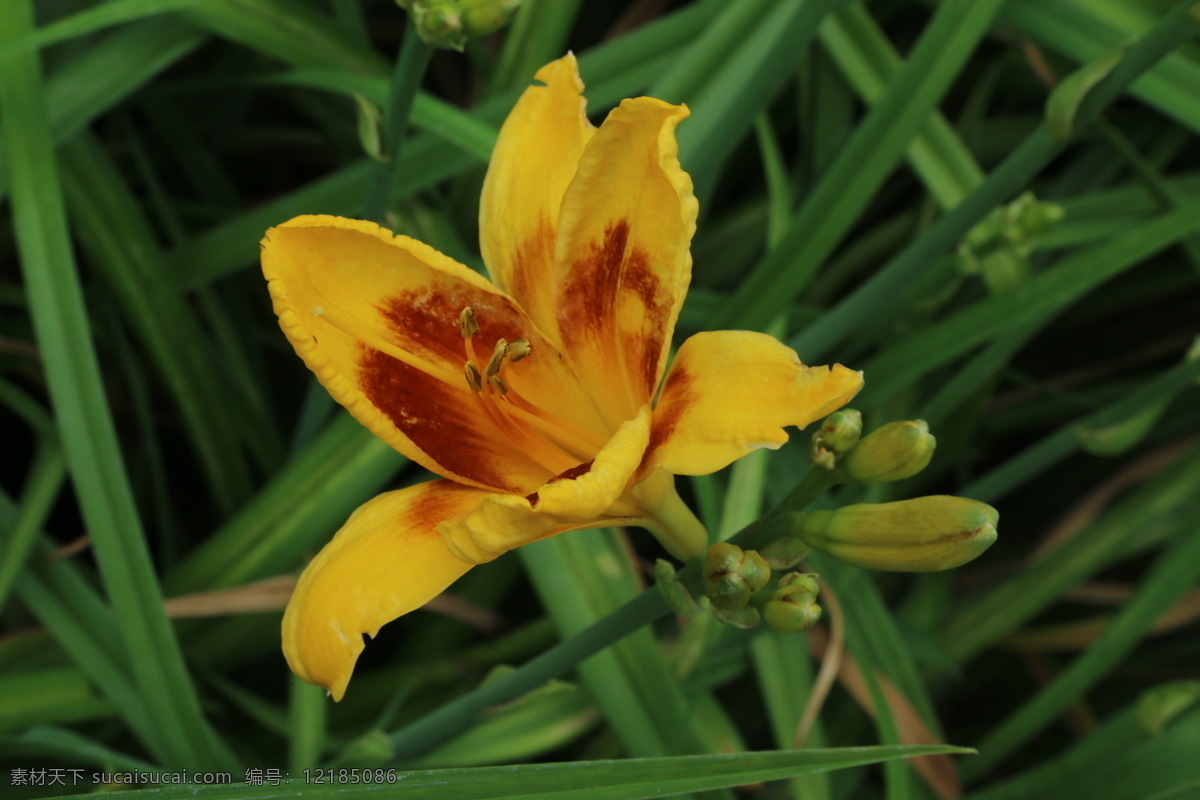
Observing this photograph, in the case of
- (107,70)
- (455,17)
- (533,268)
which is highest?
(107,70)

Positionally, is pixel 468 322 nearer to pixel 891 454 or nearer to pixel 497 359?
pixel 497 359

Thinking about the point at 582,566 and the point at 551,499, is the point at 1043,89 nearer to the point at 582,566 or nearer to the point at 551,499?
the point at 582,566

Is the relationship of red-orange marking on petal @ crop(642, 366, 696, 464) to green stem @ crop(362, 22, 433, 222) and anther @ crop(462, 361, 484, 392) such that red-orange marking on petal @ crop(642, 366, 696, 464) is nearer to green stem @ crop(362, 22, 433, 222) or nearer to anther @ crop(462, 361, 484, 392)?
anther @ crop(462, 361, 484, 392)

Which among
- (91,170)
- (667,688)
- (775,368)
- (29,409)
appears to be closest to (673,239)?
(775,368)

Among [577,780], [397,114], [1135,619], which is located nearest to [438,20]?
[397,114]

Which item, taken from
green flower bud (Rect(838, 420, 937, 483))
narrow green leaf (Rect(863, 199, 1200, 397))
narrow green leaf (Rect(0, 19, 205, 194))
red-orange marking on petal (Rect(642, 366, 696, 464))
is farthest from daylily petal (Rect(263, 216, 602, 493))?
narrow green leaf (Rect(0, 19, 205, 194))

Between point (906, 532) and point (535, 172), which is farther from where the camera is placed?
point (535, 172)
